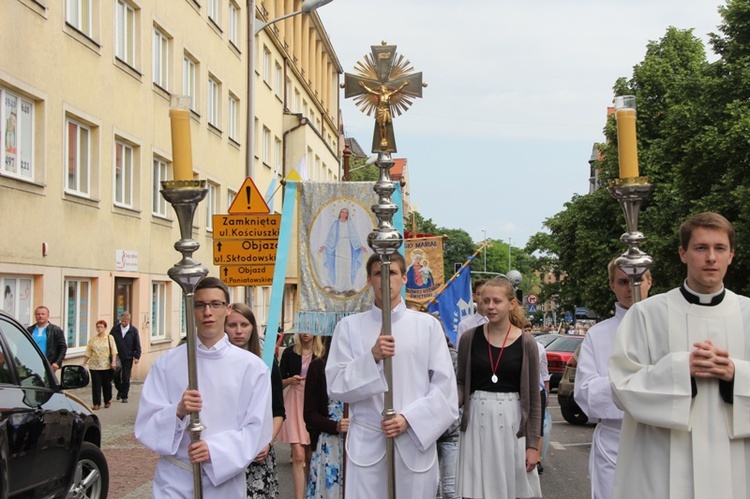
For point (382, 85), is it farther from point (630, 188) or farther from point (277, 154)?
point (277, 154)

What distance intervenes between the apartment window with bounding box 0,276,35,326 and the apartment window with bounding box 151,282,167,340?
7.76 metres

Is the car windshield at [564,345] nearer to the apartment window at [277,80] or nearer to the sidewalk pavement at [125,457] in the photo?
the sidewalk pavement at [125,457]

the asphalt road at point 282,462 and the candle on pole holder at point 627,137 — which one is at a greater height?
the candle on pole holder at point 627,137

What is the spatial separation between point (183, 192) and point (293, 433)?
4.91 m

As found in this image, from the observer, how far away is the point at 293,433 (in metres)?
9.33

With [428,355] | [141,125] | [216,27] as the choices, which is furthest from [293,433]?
[216,27]

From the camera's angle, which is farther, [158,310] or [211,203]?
[211,203]

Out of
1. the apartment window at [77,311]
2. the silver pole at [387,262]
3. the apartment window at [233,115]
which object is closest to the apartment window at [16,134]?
the apartment window at [77,311]

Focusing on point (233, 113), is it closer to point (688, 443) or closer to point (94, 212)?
point (94, 212)

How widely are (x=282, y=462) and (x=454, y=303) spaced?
4.21 metres

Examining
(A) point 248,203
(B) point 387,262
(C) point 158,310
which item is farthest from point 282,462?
(C) point 158,310

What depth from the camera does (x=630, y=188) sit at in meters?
4.98

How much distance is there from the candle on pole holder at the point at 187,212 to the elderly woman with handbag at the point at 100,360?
1382cm

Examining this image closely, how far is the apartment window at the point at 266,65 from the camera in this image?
41350 millimetres
